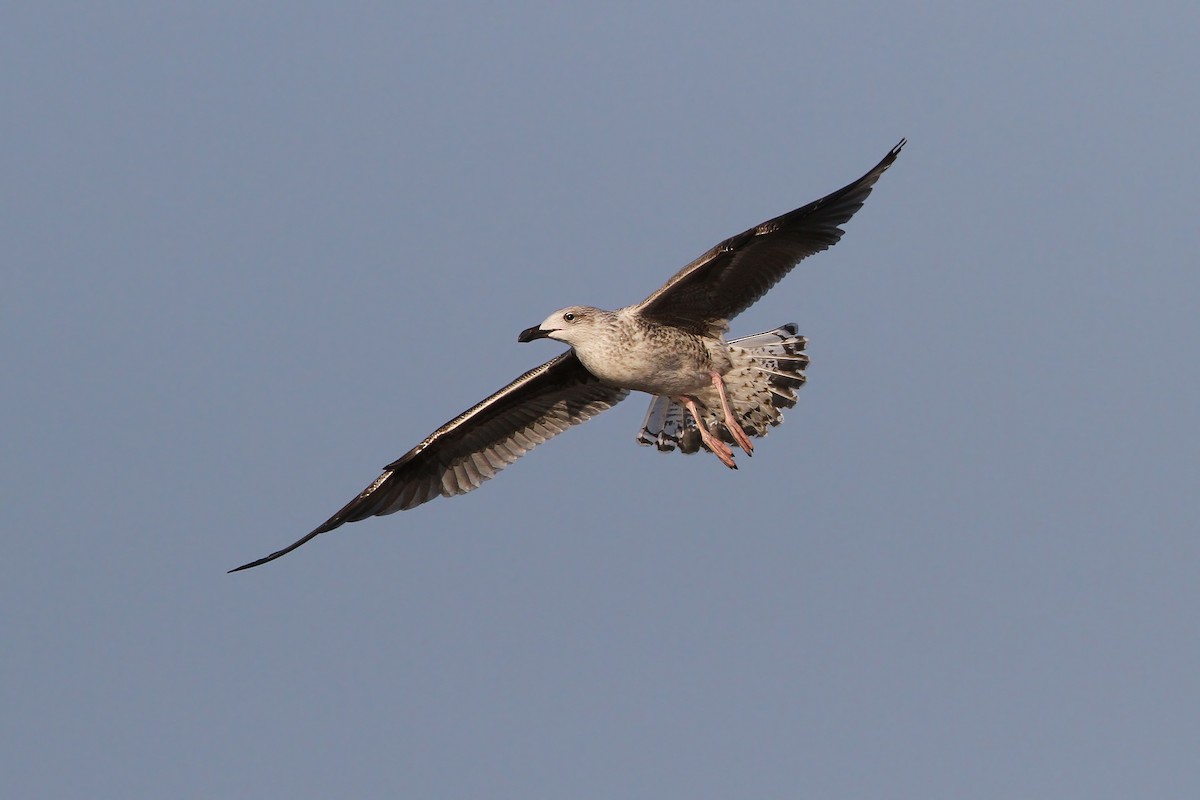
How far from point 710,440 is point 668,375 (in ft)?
2.50

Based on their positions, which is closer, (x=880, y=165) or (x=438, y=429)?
(x=880, y=165)

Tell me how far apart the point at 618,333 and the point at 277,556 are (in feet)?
11.9

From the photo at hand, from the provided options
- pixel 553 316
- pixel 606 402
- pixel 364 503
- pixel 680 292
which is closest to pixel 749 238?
pixel 680 292

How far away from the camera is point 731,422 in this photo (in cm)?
1446

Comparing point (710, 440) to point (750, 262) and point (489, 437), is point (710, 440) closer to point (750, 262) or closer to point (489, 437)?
point (750, 262)

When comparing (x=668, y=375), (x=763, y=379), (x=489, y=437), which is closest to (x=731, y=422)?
(x=763, y=379)

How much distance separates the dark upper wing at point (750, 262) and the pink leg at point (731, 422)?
0.53 meters

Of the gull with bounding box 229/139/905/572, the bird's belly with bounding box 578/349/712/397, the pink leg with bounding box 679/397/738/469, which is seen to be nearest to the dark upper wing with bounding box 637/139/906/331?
the gull with bounding box 229/139/905/572

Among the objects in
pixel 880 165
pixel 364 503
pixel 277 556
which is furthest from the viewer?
pixel 364 503

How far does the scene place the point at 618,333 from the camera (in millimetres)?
13633

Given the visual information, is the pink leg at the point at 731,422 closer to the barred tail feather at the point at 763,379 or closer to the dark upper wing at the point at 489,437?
the barred tail feather at the point at 763,379

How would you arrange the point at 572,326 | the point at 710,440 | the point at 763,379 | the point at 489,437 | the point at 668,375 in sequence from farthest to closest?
the point at 489,437 → the point at 763,379 → the point at 710,440 → the point at 668,375 → the point at 572,326

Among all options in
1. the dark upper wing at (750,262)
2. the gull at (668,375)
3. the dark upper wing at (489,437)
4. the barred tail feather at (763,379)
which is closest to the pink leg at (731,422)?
the gull at (668,375)

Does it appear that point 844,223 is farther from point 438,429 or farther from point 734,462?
point 438,429
